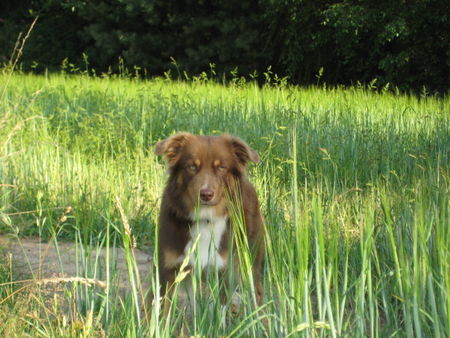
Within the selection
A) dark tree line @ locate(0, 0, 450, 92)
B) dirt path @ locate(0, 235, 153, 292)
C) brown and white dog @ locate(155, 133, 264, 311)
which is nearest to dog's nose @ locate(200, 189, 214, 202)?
brown and white dog @ locate(155, 133, 264, 311)

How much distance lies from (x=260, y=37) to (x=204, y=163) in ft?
64.1

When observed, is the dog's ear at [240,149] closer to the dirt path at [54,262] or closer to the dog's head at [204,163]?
the dog's head at [204,163]

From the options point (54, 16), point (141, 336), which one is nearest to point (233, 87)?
point (141, 336)

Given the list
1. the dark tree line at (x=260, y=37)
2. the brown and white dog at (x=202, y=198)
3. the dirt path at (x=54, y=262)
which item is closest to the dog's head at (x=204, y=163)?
the brown and white dog at (x=202, y=198)

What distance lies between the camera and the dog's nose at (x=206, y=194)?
3.68m

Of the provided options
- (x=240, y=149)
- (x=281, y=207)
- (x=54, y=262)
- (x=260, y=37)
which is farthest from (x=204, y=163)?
(x=260, y=37)

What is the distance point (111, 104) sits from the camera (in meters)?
9.47

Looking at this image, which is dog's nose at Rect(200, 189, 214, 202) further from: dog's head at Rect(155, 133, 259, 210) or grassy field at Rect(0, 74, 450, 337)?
grassy field at Rect(0, 74, 450, 337)

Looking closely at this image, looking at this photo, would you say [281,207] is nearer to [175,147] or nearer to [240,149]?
[240,149]

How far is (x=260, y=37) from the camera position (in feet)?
75.0

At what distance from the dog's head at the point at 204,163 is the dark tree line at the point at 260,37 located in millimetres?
13916

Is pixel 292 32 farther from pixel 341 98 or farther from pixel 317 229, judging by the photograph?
pixel 317 229

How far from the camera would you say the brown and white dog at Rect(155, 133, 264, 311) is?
148 inches

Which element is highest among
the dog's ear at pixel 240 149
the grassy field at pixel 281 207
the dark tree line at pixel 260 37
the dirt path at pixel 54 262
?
the dark tree line at pixel 260 37
